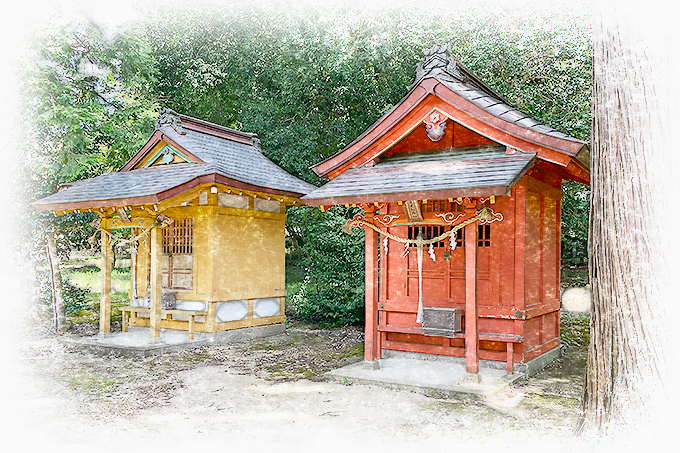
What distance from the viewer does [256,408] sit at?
6.69 meters

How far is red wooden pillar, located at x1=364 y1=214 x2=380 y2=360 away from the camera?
868 centimetres

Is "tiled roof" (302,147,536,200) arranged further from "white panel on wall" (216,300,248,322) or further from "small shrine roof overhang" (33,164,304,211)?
"white panel on wall" (216,300,248,322)

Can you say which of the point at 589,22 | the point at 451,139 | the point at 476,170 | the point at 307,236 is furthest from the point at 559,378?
the point at 589,22

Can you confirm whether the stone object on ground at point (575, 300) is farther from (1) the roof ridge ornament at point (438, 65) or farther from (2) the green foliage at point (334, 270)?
(1) the roof ridge ornament at point (438, 65)

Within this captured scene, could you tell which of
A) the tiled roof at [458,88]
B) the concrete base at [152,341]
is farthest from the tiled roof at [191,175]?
the tiled roof at [458,88]

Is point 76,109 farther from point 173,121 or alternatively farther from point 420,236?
point 420,236

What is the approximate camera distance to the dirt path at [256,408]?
551cm

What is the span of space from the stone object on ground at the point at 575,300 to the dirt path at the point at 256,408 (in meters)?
8.17

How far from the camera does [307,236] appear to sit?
14242 millimetres

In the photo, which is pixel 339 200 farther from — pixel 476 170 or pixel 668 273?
pixel 668 273

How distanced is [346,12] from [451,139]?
25.9 ft

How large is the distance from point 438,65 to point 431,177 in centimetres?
205

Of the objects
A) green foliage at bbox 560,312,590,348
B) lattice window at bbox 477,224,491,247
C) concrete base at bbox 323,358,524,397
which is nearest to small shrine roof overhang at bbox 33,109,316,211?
concrete base at bbox 323,358,524,397

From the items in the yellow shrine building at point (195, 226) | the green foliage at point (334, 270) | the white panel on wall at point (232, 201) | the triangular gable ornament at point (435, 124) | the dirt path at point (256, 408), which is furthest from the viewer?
the green foliage at point (334, 270)
